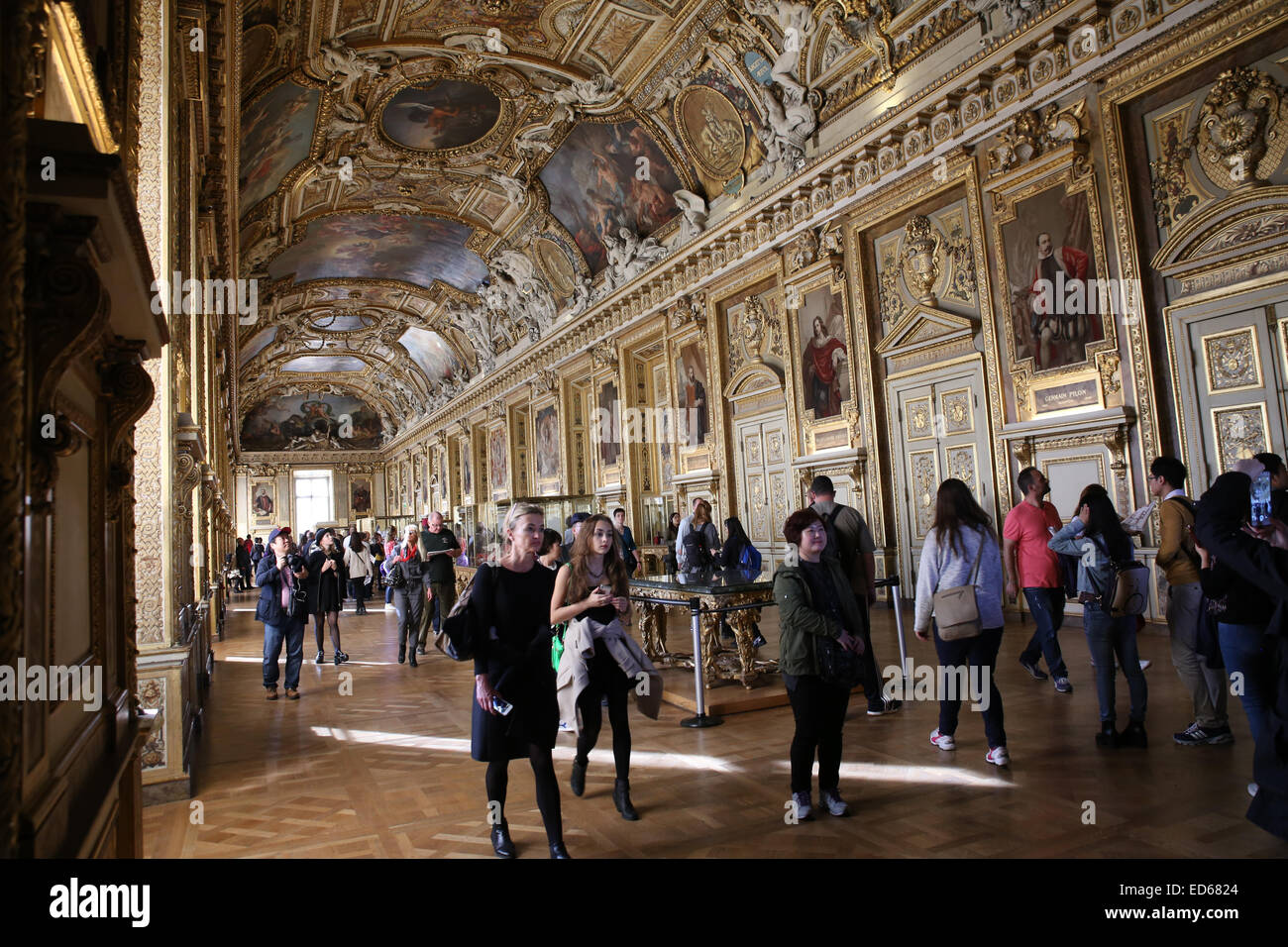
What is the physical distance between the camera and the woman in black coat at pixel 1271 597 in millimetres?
3154

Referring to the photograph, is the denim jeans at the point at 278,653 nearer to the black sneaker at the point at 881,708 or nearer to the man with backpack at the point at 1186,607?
the black sneaker at the point at 881,708

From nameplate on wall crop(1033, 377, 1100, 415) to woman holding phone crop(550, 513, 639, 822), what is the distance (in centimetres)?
668

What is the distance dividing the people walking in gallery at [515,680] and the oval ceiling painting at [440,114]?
14.0 metres

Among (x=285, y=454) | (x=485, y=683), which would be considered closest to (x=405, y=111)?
(x=485, y=683)

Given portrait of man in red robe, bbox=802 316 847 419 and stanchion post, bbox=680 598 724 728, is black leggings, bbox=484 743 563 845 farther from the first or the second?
portrait of man in red robe, bbox=802 316 847 419

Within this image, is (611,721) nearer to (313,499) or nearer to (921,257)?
(921,257)

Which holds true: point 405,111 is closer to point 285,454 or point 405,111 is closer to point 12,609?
point 12,609

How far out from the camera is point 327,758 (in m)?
5.52

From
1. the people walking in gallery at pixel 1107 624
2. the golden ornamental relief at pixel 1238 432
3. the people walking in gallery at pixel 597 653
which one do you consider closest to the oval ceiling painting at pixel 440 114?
the golden ornamental relief at pixel 1238 432

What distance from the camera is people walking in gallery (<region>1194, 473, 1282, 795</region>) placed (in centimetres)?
345

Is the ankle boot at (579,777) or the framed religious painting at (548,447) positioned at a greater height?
the framed religious painting at (548,447)

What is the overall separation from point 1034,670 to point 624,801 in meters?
4.21

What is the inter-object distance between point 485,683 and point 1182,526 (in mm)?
4064

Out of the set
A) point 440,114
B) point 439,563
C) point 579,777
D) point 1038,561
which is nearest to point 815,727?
point 579,777
